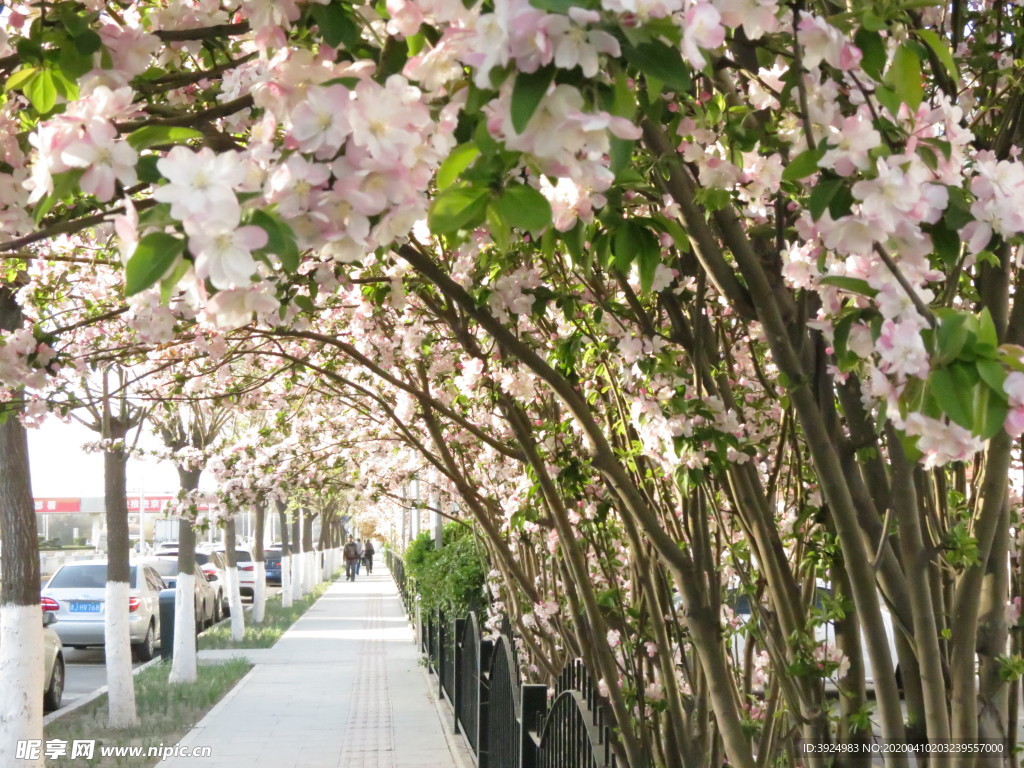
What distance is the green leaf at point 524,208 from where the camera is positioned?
1.28 m

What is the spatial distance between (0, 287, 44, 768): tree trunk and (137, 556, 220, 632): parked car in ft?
41.2

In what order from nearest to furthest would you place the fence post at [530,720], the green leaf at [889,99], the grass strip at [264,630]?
the green leaf at [889,99], the fence post at [530,720], the grass strip at [264,630]

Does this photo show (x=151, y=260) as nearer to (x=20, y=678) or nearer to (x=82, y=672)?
(x=20, y=678)

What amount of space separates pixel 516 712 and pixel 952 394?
145 inches

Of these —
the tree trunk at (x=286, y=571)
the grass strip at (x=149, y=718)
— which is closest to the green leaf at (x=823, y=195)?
the grass strip at (x=149, y=718)

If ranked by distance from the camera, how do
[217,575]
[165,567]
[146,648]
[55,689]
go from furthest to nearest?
[217,575]
[165,567]
[146,648]
[55,689]

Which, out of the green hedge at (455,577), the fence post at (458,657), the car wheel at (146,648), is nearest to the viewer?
the fence post at (458,657)

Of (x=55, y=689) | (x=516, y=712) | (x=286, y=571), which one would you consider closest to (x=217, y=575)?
(x=286, y=571)

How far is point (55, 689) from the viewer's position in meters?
11.0

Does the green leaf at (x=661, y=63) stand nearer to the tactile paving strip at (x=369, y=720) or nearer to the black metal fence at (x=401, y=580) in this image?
the tactile paving strip at (x=369, y=720)

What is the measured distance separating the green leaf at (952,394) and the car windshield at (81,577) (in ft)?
52.8

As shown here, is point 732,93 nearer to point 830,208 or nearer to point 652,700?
point 830,208

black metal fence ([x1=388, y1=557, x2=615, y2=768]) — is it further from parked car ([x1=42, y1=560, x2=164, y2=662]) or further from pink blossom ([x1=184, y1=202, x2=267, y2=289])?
parked car ([x1=42, y1=560, x2=164, y2=662])

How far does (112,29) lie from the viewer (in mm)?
2045
